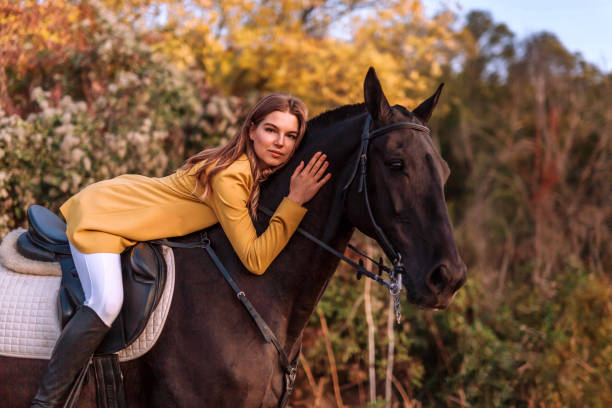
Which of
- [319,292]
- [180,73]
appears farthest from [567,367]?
[180,73]

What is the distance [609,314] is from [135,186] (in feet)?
18.3

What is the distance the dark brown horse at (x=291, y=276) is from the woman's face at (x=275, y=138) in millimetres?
76

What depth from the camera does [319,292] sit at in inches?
96.8

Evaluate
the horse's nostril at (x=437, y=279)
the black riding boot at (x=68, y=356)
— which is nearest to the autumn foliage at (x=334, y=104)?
the black riding boot at (x=68, y=356)

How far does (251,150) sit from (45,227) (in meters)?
1.19

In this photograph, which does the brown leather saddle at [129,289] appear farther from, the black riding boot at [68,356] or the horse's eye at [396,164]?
the horse's eye at [396,164]

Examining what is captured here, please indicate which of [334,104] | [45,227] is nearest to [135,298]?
[45,227]

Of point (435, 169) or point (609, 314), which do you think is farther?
point (609, 314)

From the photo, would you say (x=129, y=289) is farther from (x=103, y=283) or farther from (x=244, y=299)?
(x=244, y=299)

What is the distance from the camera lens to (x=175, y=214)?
2416 mm

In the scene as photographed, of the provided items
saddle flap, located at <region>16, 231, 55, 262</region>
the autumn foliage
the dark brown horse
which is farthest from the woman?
the autumn foliage

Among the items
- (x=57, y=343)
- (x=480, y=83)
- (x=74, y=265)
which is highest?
(x=480, y=83)

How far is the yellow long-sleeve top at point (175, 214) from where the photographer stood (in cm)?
227

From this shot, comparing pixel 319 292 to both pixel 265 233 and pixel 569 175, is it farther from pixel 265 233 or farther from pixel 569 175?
pixel 569 175
